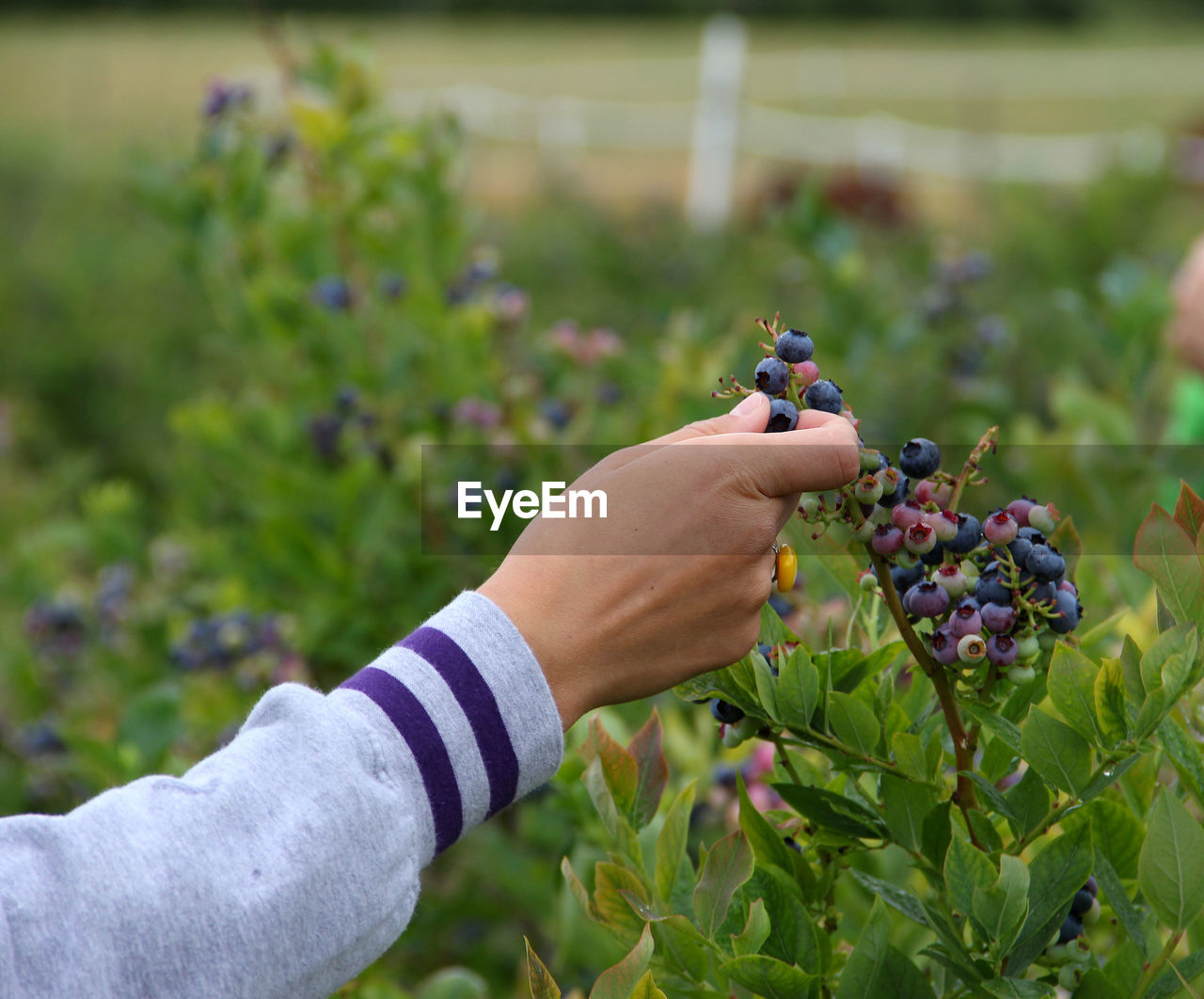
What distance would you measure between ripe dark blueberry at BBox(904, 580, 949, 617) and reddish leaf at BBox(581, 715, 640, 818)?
0.23 metres

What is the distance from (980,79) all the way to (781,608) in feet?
82.8

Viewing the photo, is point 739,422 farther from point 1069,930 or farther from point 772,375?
point 1069,930

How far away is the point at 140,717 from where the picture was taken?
→ 55.9 inches

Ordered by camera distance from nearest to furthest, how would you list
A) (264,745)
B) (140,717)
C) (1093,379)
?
(264,745) → (140,717) → (1093,379)

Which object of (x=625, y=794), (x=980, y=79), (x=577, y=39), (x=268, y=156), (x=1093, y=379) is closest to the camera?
(x=625, y=794)

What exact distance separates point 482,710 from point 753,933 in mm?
203

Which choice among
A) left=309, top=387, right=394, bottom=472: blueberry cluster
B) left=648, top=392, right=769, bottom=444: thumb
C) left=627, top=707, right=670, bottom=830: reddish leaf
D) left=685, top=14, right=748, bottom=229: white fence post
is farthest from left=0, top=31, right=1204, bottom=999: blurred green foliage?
left=685, top=14, right=748, bottom=229: white fence post

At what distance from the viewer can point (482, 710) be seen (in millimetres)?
667

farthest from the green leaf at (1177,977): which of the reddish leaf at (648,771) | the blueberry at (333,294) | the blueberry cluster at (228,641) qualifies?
the blueberry at (333,294)

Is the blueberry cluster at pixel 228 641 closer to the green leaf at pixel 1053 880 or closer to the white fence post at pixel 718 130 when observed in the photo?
the green leaf at pixel 1053 880

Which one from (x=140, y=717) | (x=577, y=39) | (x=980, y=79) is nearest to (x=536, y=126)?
(x=980, y=79)

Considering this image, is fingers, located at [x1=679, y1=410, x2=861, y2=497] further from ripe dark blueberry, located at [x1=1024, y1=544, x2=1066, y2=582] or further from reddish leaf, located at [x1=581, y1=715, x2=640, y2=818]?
reddish leaf, located at [x1=581, y1=715, x2=640, y2=818]

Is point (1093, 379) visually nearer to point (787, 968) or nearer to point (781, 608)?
point (781, 608)

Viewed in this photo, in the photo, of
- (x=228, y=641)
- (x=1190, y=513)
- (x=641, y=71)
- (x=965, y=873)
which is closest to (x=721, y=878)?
(x=965, y=873)
